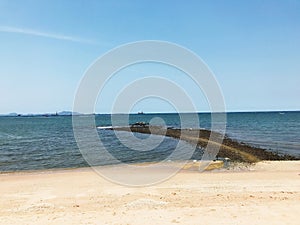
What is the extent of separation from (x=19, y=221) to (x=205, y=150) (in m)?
23.5

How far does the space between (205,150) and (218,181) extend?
15.8 metres

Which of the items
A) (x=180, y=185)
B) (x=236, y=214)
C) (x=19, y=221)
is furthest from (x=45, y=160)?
(x=236, y=214)

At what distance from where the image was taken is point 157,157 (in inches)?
1062

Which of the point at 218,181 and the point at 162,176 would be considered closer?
the point at 218,181

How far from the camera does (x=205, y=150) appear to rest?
30.9m

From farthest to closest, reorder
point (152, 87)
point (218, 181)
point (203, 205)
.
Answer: point (152, 87) < point (218, 181) < point (203, 205)

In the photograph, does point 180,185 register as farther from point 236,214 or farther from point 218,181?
point 236,214

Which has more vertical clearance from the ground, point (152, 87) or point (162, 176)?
point (152, 87)

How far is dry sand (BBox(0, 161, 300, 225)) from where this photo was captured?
9.00 metres

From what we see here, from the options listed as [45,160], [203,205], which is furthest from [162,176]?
[45,160]

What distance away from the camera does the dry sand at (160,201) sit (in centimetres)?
900

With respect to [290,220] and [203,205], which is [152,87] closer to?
[203,205]

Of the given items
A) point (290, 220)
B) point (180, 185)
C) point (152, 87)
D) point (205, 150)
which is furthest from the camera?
point (205, 150)

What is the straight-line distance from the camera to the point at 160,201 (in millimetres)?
11062
